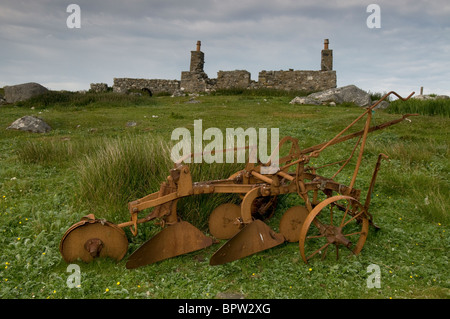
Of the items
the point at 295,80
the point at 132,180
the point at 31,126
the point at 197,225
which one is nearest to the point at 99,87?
the point at 295,80

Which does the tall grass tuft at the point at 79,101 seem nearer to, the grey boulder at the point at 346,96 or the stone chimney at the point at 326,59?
the grey boulder at the point at 346,96

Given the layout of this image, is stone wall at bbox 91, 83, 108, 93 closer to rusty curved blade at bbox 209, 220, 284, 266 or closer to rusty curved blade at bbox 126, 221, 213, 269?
rusty curved blade at bbox 126, 221, 213, 269

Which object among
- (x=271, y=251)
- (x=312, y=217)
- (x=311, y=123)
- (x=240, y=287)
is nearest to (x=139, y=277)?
(x=240, y=287)

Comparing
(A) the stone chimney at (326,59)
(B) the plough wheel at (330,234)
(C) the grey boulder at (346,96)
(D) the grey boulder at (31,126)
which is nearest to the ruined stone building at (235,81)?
(A) the stone chimney at (326,59)

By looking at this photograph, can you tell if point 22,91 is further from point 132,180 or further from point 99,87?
point 132,180

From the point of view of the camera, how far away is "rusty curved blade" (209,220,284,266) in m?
4.13

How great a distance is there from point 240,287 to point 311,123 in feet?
29.3

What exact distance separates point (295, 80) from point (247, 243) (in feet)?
77.6

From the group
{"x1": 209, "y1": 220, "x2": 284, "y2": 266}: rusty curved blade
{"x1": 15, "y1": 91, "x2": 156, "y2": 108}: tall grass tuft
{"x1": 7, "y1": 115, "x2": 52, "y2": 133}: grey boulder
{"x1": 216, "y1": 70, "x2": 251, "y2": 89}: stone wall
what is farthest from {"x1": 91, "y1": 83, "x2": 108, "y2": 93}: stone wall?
{"x1": 209, "y1": 220, "x2": 284, "y2": 266}: rusty curved blade

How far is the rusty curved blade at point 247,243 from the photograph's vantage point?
413 cm

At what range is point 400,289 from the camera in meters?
3.78

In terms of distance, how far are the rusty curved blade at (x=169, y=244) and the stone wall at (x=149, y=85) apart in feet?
81.4

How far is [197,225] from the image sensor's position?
5051 mm
